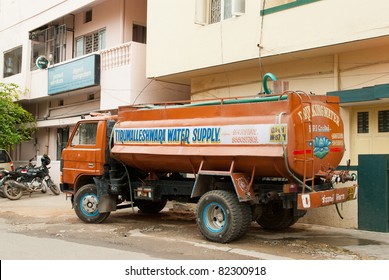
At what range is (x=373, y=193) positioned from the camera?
29.3 feet

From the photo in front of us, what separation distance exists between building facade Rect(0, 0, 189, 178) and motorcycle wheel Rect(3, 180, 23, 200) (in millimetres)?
2449

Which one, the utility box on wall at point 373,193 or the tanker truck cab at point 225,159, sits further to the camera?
the utility box on wall at point 373,193

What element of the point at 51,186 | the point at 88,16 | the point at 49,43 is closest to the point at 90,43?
the point at 88,16

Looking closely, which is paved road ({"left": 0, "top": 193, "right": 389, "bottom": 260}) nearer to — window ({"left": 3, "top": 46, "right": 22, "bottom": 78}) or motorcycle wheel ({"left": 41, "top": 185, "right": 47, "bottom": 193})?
motorcycle wheel ({"left": 41, "top": 185, "right": 47, "bottom": 193})

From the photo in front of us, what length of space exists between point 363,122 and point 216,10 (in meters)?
4.96

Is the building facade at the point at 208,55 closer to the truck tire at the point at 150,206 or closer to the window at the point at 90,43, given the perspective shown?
the window at the point at 90,43

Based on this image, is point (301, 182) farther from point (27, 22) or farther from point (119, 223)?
point (27, 22)

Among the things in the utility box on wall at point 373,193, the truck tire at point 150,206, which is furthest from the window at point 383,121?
the truck tire at point 150,206

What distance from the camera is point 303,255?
23.0ft

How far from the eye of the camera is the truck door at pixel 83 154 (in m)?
9.68

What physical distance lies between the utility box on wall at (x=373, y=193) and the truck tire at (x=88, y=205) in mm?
5371

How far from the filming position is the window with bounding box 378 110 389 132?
910cm

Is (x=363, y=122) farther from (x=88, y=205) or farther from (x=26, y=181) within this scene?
(x=26, y=181)

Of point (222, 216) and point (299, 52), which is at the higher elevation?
point (299, 52)
